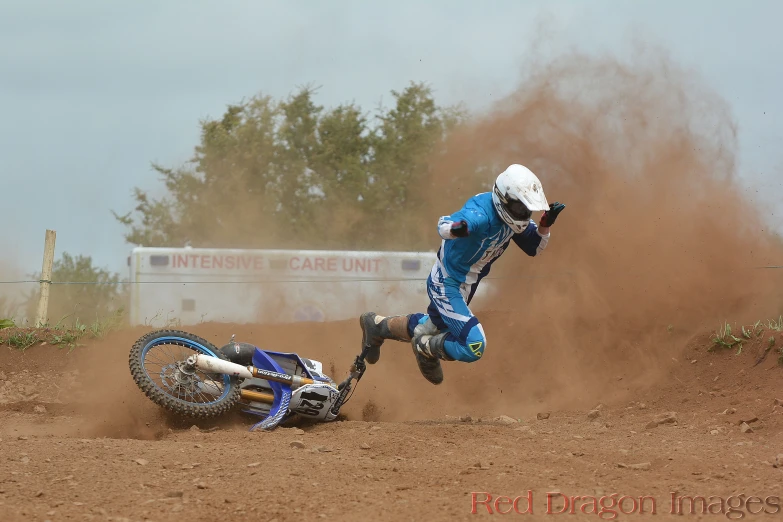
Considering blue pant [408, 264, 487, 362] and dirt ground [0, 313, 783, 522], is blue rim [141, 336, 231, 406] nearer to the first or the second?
dirt ground [0, 313, 783, 522]

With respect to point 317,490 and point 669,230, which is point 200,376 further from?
point 669,230

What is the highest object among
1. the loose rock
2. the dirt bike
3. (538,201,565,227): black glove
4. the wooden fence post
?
the wooden fence post

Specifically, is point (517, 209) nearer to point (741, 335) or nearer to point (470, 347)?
point (470, 347)

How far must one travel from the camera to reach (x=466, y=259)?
7828 mm

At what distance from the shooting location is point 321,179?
1051 inches

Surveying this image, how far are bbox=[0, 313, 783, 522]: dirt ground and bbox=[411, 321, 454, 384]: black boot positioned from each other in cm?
60

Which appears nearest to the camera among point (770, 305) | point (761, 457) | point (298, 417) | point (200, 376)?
point (761, 457)

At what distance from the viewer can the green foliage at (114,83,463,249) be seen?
23797mm

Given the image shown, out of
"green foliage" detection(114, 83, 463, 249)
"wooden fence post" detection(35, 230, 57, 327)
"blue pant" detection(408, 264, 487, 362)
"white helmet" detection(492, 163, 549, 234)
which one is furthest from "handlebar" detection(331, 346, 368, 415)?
"green foliage" detection(114, 83, 463, 249)

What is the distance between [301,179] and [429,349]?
1878 cm

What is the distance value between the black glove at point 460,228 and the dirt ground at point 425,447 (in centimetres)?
171

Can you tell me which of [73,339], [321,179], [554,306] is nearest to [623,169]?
[554,306]

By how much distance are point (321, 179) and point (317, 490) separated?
21857 millimetres

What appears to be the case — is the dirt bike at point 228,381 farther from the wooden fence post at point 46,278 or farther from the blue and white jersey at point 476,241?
the wooden fence post at point 46,278
